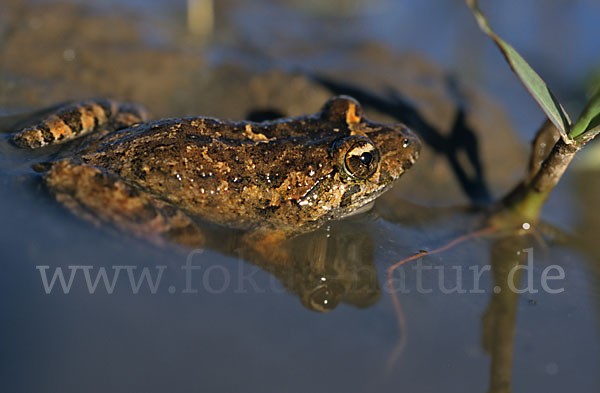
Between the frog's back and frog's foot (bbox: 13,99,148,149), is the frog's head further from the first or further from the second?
frog's foot (bbox: 13,99,148,149)

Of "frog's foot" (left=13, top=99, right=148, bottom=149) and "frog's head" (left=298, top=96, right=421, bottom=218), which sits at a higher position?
"frog's foot" (left=13, top=99, right=148, bottom=149)

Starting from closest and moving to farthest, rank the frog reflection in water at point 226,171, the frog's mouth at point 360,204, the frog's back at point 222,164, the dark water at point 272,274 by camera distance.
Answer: the dark water at point 272,274
the frog reflection in water at point 226,171
the frog's back at point 222,164
the frog's mouth at point 360,204

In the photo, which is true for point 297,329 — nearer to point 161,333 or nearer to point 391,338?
point 391,338

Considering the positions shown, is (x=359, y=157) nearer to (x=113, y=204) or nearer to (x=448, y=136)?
(x=448, y=136)

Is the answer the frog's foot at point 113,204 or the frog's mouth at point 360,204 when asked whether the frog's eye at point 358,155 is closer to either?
the frog's mouth at point 360,204

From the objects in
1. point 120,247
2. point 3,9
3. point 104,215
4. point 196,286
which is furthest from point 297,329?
point 3,9

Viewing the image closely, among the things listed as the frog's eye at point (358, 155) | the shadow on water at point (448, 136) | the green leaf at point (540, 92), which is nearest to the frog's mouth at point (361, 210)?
the frog's eye at point (358, 155)

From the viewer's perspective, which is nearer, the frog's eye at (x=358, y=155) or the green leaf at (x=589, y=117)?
the green leaf at (x=589, y=117)

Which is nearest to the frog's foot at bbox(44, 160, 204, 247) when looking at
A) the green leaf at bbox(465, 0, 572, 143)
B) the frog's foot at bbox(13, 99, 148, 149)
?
the frog's foot at bbox(13, 99, 148, 149)
